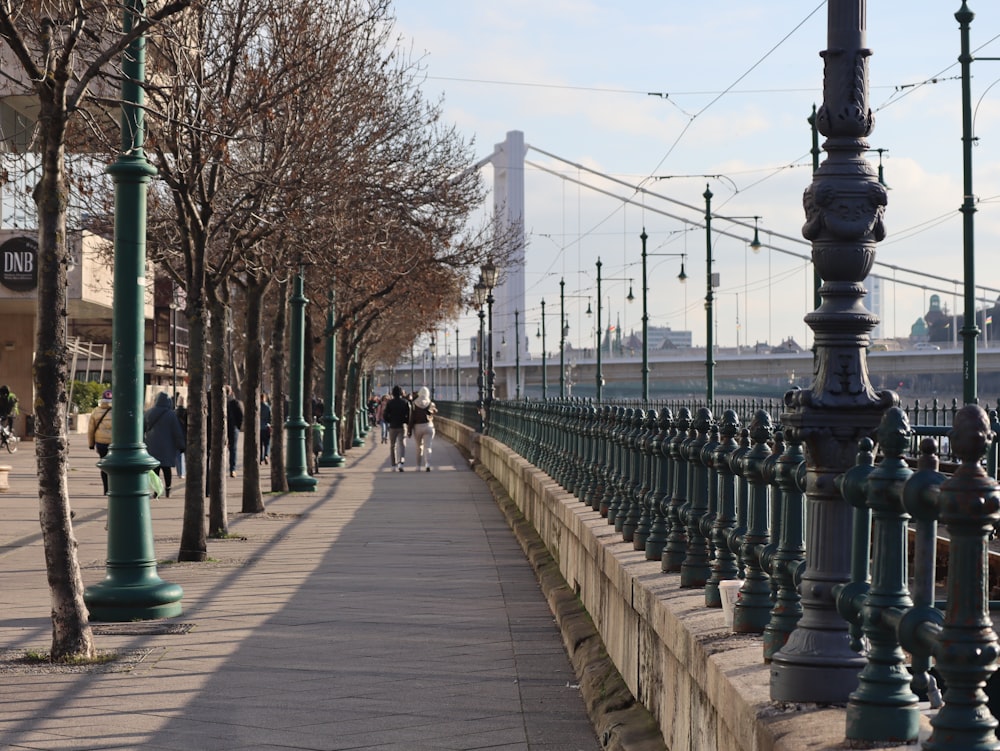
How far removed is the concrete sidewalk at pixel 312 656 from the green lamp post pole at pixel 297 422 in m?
8.56

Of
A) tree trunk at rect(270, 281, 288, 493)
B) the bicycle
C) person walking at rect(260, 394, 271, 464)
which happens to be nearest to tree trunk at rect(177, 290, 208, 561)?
tree trunk at rect(270, 281, 288, 493)

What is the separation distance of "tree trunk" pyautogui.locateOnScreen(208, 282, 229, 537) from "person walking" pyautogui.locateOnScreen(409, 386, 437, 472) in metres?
15.7

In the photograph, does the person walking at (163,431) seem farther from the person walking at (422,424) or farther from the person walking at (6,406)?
the person walking at (6,406)

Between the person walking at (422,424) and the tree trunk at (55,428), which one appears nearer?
the tree trunk at (55,428)

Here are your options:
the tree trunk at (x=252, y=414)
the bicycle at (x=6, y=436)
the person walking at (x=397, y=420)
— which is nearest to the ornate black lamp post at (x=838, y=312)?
the tree trunk at (x=252, y=414)

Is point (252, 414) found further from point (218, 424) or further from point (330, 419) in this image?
point (330, 419)

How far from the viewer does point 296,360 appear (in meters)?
26.7

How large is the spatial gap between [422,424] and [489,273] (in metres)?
3.74

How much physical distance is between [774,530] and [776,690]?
3.16 ft

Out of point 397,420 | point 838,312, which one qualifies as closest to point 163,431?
point 397,420

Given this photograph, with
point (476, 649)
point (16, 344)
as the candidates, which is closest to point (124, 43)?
point (476, 649)

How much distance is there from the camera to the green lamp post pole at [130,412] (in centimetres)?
1102

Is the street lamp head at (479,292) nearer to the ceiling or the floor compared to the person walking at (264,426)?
nearer to the ceiling

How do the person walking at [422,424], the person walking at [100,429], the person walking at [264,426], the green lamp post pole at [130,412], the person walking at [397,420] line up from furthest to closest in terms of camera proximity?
the person walking at [264,426] → the person walking at [397,420] → the person walking at [422,424] → the person walking at [100,429] → the green lamp post pole at [130,412]
